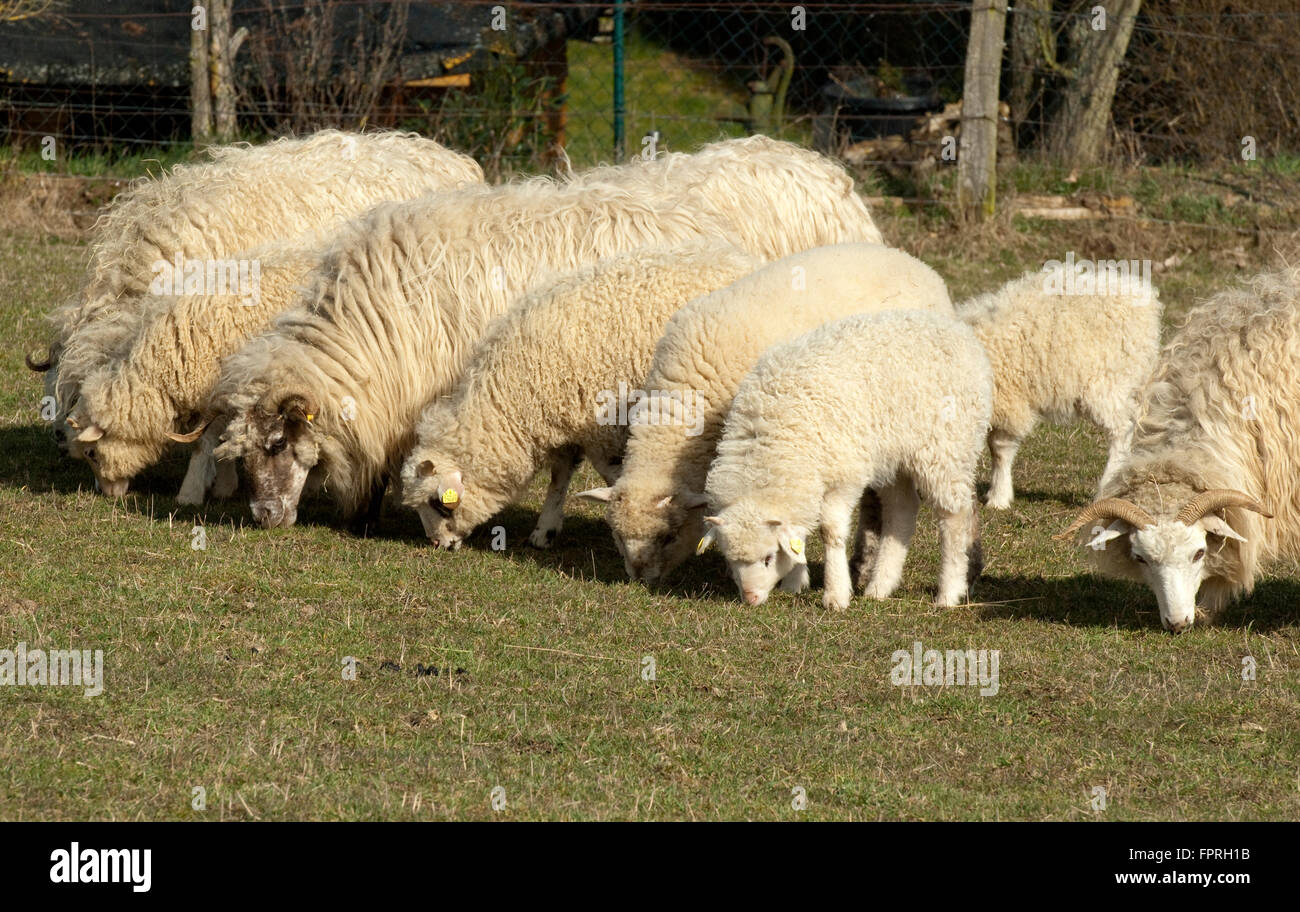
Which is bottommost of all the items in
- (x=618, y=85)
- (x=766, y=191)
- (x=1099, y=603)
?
(x=1099, y=603)

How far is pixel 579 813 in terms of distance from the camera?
4734 millimetres

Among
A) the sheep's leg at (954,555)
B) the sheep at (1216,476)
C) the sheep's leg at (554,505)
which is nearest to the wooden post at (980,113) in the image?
the sheep's leg at (554,505)

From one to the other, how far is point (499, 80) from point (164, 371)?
25.8 feet

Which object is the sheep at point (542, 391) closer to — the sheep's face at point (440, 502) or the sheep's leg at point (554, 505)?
the sheep's face at point (440, 502)

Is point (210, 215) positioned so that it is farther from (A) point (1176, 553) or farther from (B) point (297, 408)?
(A) point (1176, 553)

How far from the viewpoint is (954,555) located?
684 centimetres

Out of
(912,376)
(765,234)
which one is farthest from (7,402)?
(912,376)

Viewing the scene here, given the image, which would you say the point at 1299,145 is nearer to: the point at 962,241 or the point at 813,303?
the point at 962,241

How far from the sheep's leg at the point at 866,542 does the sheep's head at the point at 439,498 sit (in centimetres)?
172

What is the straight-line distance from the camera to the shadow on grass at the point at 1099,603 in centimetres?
680

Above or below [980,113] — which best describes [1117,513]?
below

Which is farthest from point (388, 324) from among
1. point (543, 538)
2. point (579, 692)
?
point (579, 692)

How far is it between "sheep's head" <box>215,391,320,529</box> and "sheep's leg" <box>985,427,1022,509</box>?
343 centimetres

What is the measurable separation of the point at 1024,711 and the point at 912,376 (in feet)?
4.90
